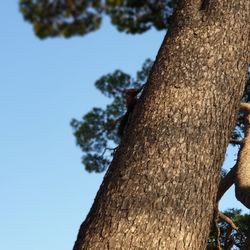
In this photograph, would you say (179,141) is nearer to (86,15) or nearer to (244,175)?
(244,175)

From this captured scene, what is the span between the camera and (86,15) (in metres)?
7.99

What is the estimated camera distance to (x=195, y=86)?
11.2 ft

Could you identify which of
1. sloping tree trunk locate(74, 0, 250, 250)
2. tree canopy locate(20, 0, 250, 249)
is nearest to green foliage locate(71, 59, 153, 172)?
tree canopy locate(20, 0, 250, 249)

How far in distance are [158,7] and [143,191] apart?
5245mm

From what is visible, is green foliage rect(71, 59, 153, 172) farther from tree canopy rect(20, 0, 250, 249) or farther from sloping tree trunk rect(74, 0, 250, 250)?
sloping tree trunk rect(74, 0, 250, 250)

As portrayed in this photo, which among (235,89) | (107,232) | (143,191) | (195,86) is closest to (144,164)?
(143,191)

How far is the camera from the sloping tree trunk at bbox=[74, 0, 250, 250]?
2.85 m

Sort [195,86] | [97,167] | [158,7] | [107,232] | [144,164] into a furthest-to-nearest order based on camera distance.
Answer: [97,167] → [158,7] → [195,86] → [144,164] → [107,232]

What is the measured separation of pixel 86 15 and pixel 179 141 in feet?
17.1

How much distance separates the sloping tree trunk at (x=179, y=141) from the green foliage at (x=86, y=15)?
3.88 m

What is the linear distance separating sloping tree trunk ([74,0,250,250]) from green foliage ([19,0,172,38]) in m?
3.88

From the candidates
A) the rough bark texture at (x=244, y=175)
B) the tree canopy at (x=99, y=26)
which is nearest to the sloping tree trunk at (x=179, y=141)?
the rough bark texture at (x=244, y=175)

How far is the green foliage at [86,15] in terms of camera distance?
7781 mm

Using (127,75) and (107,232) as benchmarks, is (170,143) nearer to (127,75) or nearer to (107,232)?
(107,232)
